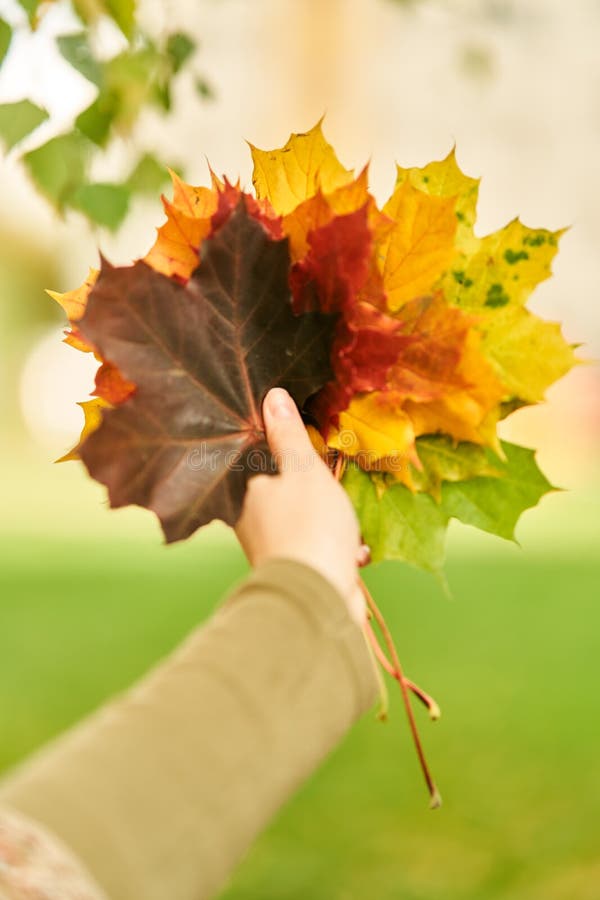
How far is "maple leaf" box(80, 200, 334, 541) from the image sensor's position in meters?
0.43

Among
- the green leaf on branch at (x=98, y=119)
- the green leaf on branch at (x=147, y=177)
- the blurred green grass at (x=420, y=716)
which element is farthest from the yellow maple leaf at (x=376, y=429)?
the blurred green grass at (x=420, y=716)

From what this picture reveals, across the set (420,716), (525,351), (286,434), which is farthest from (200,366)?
(420,716)

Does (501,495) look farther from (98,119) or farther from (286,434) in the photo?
(98,119)

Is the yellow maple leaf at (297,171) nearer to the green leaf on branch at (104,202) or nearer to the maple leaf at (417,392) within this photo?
the maple leaf at (417,392)

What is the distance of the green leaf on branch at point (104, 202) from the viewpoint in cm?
102

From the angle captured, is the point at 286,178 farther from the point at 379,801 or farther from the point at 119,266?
the point at 379,801

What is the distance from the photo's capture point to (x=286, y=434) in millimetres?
443

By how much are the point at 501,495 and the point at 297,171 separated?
0.66ft

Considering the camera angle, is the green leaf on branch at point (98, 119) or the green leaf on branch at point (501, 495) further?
the green leaf on branch at point (98, 119)

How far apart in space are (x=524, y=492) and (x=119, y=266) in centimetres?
24

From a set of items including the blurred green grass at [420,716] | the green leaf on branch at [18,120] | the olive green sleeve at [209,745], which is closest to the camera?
the olive green sleeve at [209,745]

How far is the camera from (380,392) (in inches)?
18.0

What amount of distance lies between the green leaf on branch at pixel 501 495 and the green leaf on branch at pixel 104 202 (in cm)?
64

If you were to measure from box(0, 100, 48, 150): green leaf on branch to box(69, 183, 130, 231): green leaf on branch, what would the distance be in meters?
0.11
